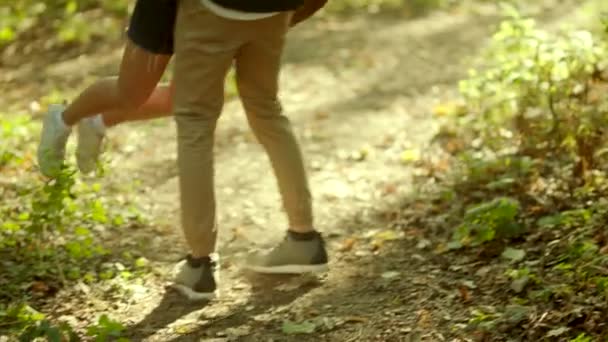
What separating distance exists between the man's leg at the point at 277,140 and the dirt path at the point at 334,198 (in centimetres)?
10

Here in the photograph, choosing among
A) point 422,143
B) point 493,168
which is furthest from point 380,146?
point 493,168

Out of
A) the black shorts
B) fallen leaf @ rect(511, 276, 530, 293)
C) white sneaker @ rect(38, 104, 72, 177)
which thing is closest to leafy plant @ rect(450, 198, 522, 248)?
fallen leaf @ rect(511, 276, 530, 293)

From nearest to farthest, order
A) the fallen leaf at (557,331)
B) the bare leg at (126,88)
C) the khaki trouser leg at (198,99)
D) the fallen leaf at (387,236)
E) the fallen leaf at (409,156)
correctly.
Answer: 1. the fallen leaf at (557,331)
2. the khaki trouser leg at (198,99)
3. the bare leg at (126,88)
4. the fallen leaf at (387,236)
5. the fallen leaf at (409,156)

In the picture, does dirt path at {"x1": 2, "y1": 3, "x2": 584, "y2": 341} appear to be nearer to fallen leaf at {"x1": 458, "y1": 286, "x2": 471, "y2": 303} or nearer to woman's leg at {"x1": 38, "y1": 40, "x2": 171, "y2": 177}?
fallen leaf at {"x1": 458, "y1": 286, "x2": 471, "y2": 303}

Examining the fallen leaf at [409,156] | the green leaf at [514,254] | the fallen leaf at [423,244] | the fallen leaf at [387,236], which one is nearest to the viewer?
the green leaf at [514,254]

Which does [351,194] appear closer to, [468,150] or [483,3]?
[468,150]

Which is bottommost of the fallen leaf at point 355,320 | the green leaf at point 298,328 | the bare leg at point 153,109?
the fallen leaf at point 355,320

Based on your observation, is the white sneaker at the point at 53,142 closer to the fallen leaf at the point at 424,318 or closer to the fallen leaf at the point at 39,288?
the fallen leaf at the point at 39,288

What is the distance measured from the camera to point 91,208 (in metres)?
4.14

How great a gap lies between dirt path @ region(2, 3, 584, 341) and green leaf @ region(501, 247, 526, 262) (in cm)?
21

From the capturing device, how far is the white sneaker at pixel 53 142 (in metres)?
3.81

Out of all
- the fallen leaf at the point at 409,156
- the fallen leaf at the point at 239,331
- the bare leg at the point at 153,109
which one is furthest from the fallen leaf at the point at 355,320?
the fallen leaf at the point at 409,156

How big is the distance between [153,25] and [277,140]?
69 cm

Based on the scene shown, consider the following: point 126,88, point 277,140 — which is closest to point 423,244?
point 277,140
